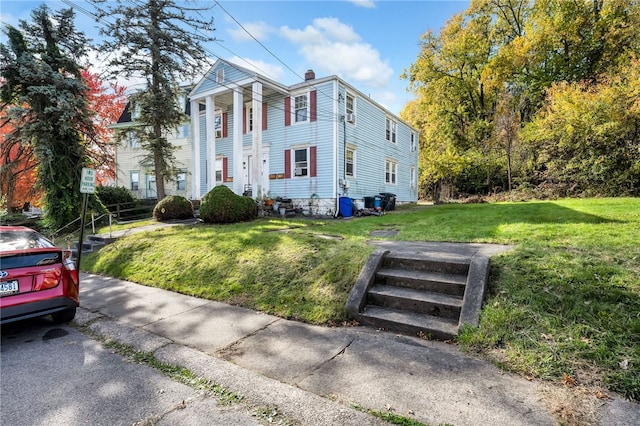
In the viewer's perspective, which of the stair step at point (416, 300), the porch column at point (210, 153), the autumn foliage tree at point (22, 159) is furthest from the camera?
the porch column at point (210, 153)

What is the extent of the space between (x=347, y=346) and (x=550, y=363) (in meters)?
1.84

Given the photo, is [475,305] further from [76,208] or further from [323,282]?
[76,208]

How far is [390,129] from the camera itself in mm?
19422

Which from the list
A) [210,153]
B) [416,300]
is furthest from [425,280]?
[210,153]

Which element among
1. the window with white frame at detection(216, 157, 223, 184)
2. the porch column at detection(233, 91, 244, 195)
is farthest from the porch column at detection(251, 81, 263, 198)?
the window with white frame at detection(216, 157, 223, 184)

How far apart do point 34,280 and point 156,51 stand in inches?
546

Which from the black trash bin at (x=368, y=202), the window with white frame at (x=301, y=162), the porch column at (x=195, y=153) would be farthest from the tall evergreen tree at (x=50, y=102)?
the black trash bin at (x=368, y=202)

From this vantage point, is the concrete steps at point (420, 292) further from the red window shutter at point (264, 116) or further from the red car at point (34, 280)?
the red window shutter at point (264, 116)

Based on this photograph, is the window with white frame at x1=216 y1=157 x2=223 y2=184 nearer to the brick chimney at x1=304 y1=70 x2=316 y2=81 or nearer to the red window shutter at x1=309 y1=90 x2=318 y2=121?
the red window shutter at x1=309 y1=90 x2=318 y2=121

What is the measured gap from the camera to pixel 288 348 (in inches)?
133

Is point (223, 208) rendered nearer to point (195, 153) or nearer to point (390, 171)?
point (195, 153)

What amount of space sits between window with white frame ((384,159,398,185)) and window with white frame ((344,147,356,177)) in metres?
3.94

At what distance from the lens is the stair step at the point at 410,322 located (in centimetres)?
348

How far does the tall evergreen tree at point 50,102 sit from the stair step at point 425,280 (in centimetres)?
1378
